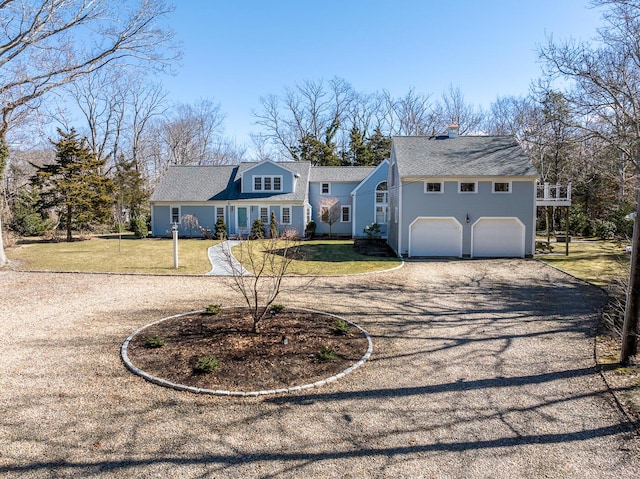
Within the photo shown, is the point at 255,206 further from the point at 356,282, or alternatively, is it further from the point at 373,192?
the point at 356,282

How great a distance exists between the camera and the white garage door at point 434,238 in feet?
65.5

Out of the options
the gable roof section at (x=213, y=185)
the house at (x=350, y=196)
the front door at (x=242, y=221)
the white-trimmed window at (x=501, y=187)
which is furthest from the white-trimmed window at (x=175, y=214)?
the white-trimmed window at (x=501, y=187)

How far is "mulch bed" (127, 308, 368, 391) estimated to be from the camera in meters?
5.98

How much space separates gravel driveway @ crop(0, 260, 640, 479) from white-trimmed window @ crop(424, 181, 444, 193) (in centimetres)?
1111

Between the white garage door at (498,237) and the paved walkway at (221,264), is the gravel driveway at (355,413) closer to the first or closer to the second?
the paved walkway at (221,264)

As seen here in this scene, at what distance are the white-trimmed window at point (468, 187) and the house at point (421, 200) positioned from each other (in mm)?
49

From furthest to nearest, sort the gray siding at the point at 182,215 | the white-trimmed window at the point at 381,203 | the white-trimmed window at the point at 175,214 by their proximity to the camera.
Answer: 1. the white-trimmed window at the point at 175,214
2. the white-trimmed window at the point at 381,203
3. the gray siding at the point at 182,215

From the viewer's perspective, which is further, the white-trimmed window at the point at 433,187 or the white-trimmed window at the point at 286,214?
the white-trimmed window at the point at 286,214

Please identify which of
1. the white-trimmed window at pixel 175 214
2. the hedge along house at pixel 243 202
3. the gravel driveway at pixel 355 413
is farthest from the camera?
the white-trimmed window at pixel 175 214

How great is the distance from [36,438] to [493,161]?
21.1m

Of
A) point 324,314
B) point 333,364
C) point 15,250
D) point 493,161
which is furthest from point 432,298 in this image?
point 15,250

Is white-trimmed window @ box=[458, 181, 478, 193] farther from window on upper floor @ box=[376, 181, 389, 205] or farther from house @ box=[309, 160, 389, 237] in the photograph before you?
window on upper floor @ box=[376, 181, 389, 205]

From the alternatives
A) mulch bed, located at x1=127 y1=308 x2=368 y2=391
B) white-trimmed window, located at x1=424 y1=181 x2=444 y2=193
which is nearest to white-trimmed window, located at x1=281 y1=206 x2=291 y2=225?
white-trimmed window, located at x1=424 y1=181 x2=444 y2=193

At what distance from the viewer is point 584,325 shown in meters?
9.14
